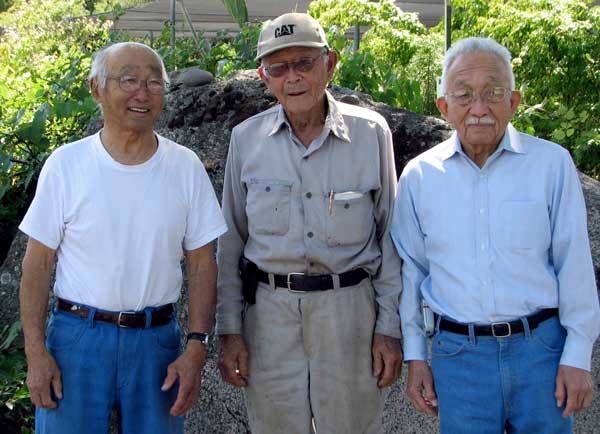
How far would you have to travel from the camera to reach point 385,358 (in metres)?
3.12

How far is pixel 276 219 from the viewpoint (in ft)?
10.3

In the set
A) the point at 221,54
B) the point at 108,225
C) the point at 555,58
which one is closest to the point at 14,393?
the point at 108,225

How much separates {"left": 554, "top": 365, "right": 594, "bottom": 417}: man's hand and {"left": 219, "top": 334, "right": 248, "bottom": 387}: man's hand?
1.21 m

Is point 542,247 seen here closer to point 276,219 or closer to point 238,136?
point 276,219

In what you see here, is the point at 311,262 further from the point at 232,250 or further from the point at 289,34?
the point at 289,34

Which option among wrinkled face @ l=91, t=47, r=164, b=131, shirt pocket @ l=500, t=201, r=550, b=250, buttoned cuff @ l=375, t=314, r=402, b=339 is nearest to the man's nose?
shirt pocket @ l=500, t=201, r=550, b=250

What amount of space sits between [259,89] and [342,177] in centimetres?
177

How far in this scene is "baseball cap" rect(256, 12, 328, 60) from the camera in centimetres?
303

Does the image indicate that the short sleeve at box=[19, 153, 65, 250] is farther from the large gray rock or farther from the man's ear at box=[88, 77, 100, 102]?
the large gray rock

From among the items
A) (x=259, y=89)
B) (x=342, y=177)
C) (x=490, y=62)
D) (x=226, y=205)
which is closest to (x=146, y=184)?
(x=226, y=205)

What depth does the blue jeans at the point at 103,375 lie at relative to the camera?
112 inches

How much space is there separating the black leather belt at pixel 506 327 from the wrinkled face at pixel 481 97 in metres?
0.61

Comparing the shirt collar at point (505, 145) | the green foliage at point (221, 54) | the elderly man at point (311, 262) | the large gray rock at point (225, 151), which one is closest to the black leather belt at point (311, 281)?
the elderly man at point (311, 262)

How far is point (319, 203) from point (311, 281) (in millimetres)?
304
